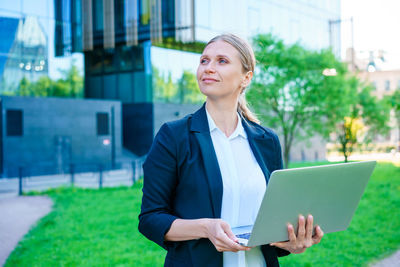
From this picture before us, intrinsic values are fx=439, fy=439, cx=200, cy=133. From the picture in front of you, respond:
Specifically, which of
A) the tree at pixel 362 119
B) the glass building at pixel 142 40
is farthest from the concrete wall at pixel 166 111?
the tree at pixel 362 119

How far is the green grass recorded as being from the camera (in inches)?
255

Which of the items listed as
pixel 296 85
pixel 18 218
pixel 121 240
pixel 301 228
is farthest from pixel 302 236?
pixel 296 85

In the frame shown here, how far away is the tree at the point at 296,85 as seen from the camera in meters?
18.2

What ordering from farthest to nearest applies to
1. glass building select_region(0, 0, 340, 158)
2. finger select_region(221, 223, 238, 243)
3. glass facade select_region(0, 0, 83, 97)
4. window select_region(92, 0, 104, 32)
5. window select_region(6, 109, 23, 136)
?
window select_region(92, 0, 104, 32)
glass building select_region(0, 0, 340, 158)
glass facade select_region(0, 0, 83, 97)
window select_region(6, 109, 23, 136)
finger select_region(221, 223, 238, 243)

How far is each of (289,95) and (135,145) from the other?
14726 millimetres

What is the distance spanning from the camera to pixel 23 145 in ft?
73.9

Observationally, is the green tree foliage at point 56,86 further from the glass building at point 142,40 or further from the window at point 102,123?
the window at point 102,123

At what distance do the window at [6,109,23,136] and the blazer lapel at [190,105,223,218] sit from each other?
71.7 ft

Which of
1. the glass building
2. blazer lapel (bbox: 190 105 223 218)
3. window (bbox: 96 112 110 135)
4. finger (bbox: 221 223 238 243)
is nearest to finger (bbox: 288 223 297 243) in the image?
finger (bbox: 221 223 238 243)

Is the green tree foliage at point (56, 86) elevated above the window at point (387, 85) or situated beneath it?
situated beneath

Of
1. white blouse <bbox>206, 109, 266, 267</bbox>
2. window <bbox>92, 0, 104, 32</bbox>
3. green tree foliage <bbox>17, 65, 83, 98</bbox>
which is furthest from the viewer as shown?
window <bbox>92, 0, 104, 32</bbox>

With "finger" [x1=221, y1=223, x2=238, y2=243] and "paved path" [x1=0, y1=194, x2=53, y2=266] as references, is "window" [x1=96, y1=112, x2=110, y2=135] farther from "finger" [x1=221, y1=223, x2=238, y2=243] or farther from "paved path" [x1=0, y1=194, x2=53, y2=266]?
"finger" [x1=221, y1=223, x2=238, y2=243]

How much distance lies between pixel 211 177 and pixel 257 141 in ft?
1.37

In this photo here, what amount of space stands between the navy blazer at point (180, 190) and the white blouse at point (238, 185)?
0.08 meters
